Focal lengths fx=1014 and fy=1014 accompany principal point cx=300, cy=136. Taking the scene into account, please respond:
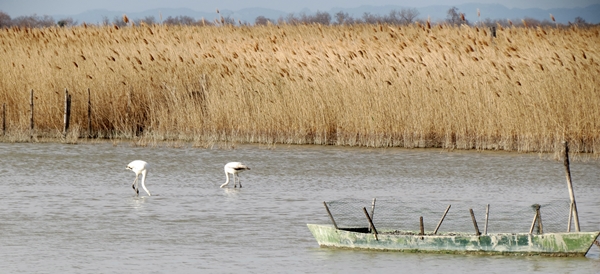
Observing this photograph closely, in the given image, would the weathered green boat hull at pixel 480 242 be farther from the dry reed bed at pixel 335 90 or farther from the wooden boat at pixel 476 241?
the dry reed bed at pixel 335 90

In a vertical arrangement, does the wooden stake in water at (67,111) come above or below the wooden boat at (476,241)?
above

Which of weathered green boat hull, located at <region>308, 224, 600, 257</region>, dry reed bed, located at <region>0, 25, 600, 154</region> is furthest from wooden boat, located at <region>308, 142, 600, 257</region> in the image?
dry reed bed, located at <region>0, 25, 600, 154</region>

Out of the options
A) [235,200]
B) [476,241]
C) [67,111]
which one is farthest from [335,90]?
[476,241]

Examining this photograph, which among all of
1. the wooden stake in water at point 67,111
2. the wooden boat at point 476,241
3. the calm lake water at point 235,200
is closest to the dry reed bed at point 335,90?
the wooden stake in water at point 67,111

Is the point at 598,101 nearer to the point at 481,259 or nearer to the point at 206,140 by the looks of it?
the point at 206,140

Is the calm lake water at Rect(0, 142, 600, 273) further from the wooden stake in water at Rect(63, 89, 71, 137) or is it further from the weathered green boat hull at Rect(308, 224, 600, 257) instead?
the wooden stake in water at Rect(63, 89, 71, 137)

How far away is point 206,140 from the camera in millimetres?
18859

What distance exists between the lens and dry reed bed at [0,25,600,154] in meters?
17.6

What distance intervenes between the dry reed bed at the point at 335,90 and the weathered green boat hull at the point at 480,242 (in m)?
8.72

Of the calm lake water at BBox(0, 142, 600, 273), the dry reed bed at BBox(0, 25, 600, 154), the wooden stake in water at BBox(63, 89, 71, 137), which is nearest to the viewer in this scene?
the calm lake water at BBox(0, 142, 600, 273)

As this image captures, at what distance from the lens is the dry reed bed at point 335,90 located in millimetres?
17594

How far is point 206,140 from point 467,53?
519 cm

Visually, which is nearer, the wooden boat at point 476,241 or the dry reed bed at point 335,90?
the wooden boat at point 476,241

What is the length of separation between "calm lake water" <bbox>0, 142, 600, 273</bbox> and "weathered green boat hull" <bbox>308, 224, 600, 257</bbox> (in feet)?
0.26
